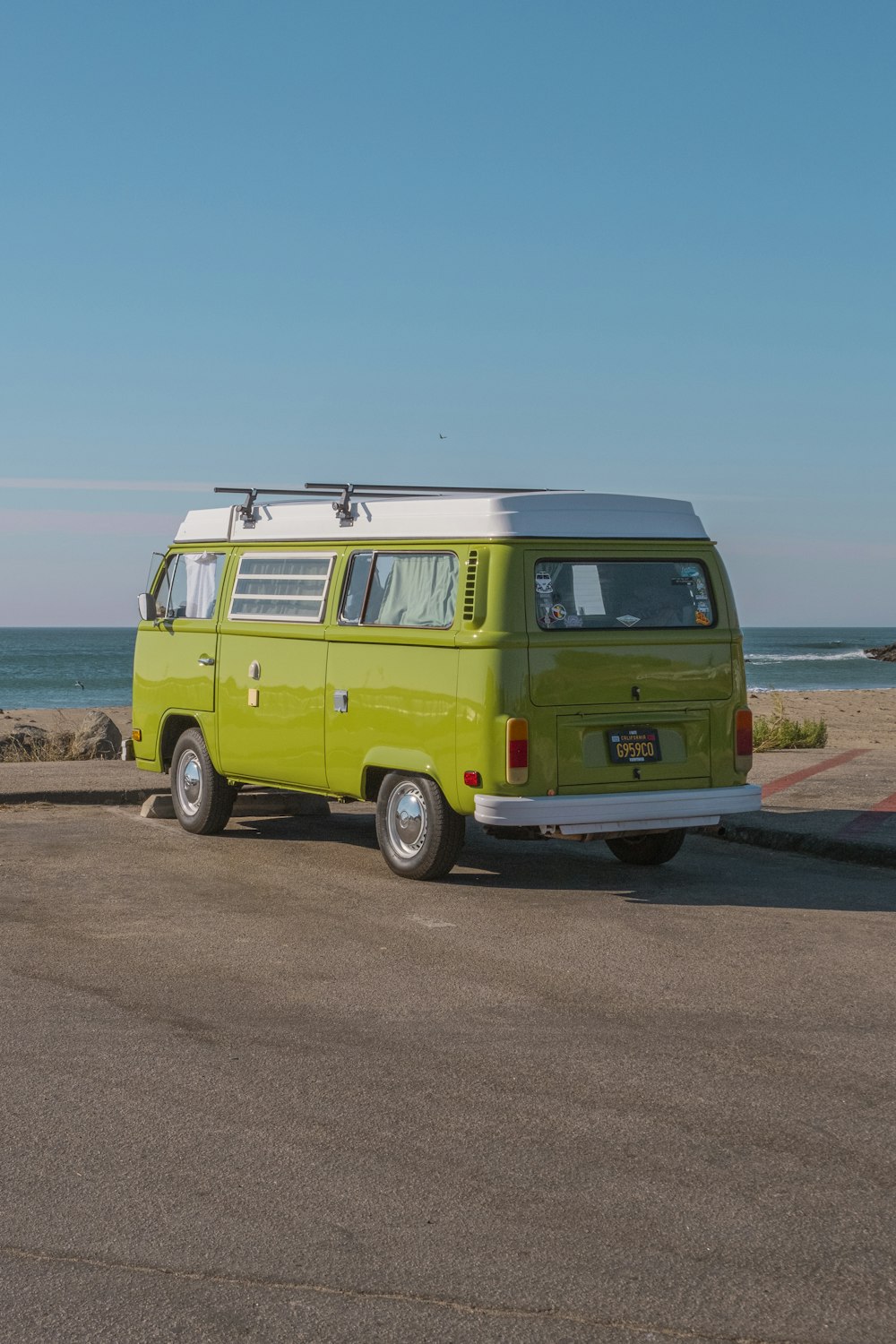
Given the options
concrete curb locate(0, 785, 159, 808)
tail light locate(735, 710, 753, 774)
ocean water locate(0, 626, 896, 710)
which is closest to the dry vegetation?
concrete curb locate(0, 785, 159, 808)

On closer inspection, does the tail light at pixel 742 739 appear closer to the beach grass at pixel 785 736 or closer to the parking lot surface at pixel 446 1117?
the parking lot surface at pixel 446 1117

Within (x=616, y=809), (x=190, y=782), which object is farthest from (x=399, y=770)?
(x=190, y=782)

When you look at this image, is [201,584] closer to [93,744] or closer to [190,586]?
[190,586]

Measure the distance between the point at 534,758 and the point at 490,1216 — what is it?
5305 mm

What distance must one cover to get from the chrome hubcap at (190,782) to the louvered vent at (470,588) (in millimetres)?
3590

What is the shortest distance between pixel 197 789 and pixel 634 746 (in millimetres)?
4131

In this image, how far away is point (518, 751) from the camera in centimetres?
970

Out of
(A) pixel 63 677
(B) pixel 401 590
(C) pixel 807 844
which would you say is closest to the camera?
(B) pixel 401 590

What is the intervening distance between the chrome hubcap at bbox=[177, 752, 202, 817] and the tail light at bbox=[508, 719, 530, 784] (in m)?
3.78

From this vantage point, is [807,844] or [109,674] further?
[109,674]

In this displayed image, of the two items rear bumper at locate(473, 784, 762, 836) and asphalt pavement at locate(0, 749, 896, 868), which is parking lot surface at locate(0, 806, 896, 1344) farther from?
asphalt pavement at locate(0, 749, 896, 868)

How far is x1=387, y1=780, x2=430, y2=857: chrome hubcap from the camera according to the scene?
10422 millimetres

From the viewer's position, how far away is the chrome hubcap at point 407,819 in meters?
10.4

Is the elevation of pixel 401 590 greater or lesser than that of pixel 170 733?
greater
